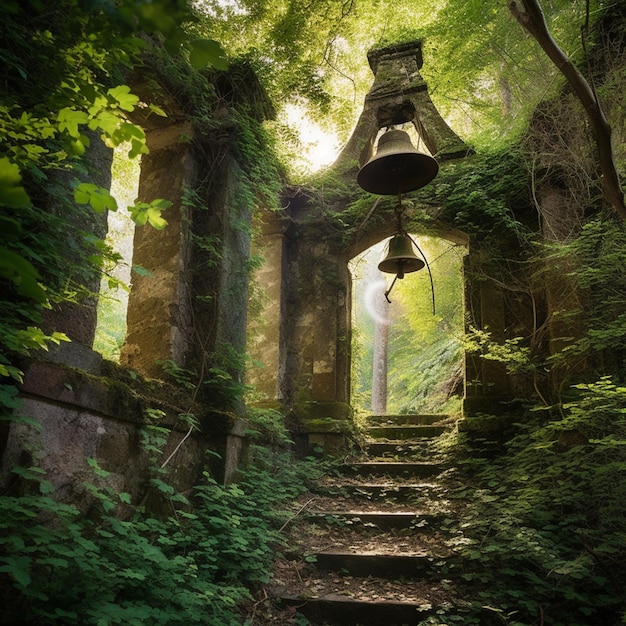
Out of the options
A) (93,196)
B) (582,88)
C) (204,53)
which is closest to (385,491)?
(582,88)

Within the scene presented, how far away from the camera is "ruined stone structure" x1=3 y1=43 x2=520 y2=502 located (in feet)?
9.99

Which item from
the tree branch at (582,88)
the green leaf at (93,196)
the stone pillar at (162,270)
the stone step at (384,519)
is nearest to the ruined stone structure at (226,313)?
the stone pillar at (162,270)

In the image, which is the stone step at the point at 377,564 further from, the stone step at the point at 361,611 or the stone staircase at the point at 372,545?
the stone step at the point at 361,611

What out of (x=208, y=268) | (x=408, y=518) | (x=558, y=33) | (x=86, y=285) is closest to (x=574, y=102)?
(x=558, y=33)

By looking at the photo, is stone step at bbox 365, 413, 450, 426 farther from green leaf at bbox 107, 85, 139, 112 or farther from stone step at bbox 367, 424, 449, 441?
green leaf at bbox 107, 85, 139, 112

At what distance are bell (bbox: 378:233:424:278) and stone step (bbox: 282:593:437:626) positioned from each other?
2733 mm

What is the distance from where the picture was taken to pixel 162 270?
4590 millimetres

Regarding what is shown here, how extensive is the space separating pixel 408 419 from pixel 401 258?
327 cm

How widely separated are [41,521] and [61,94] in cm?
203

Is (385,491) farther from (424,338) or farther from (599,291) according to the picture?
(424,338)

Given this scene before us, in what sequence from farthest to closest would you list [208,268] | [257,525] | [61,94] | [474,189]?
[474,189] < [208,268] < [257,525] < [61,94]

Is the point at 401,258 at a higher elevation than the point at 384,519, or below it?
higher

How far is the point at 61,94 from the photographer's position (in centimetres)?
179

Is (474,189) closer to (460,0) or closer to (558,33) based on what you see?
(558,33)
